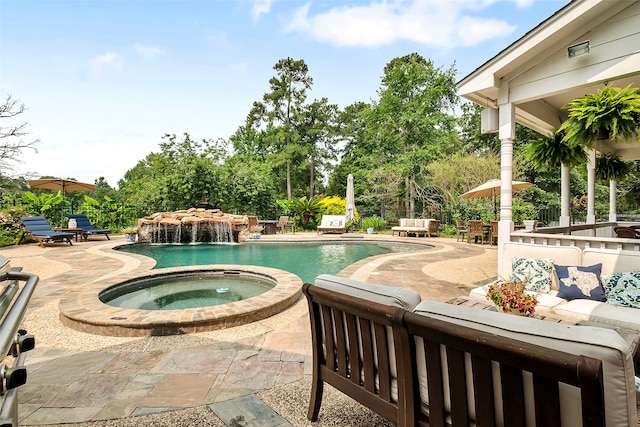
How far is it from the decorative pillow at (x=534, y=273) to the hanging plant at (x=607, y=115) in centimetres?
158

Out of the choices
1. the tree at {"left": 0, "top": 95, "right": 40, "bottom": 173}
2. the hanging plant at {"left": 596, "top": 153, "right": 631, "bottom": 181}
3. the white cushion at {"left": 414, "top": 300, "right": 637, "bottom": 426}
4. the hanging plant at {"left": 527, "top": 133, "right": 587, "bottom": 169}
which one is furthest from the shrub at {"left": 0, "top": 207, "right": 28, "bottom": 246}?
the hanging plant at {"left": 596, "top": 153, "right": 631, "bottom": 181}

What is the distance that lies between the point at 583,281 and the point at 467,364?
340 centimetres

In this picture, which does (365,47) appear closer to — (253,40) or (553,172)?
(253,40)

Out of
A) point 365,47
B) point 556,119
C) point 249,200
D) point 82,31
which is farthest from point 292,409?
point 365,47

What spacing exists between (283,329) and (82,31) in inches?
430

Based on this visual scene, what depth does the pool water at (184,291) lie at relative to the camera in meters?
5.30

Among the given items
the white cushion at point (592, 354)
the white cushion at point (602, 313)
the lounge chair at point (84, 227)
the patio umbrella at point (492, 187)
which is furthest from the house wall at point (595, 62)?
the lounge chair at point (84, 227)

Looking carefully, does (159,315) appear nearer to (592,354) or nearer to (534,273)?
(592,354)

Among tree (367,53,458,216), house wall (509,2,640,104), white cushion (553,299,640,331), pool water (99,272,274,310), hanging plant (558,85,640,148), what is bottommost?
pool water (99,272,274,310)

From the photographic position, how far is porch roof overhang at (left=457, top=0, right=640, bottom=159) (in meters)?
4.20

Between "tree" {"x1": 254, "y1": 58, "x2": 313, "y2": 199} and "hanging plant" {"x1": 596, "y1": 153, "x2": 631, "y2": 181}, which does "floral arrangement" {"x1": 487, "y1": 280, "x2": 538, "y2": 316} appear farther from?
"tree" {"x1": 254, "y1": 58, "x2": 313, "y2": 199}

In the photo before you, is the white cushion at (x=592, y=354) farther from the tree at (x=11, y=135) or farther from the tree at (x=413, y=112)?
the tree at (x=413, y=112)

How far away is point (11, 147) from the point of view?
13.7 metres

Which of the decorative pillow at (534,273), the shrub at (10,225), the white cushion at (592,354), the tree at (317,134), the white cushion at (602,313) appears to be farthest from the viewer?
the tree at (317,134)
